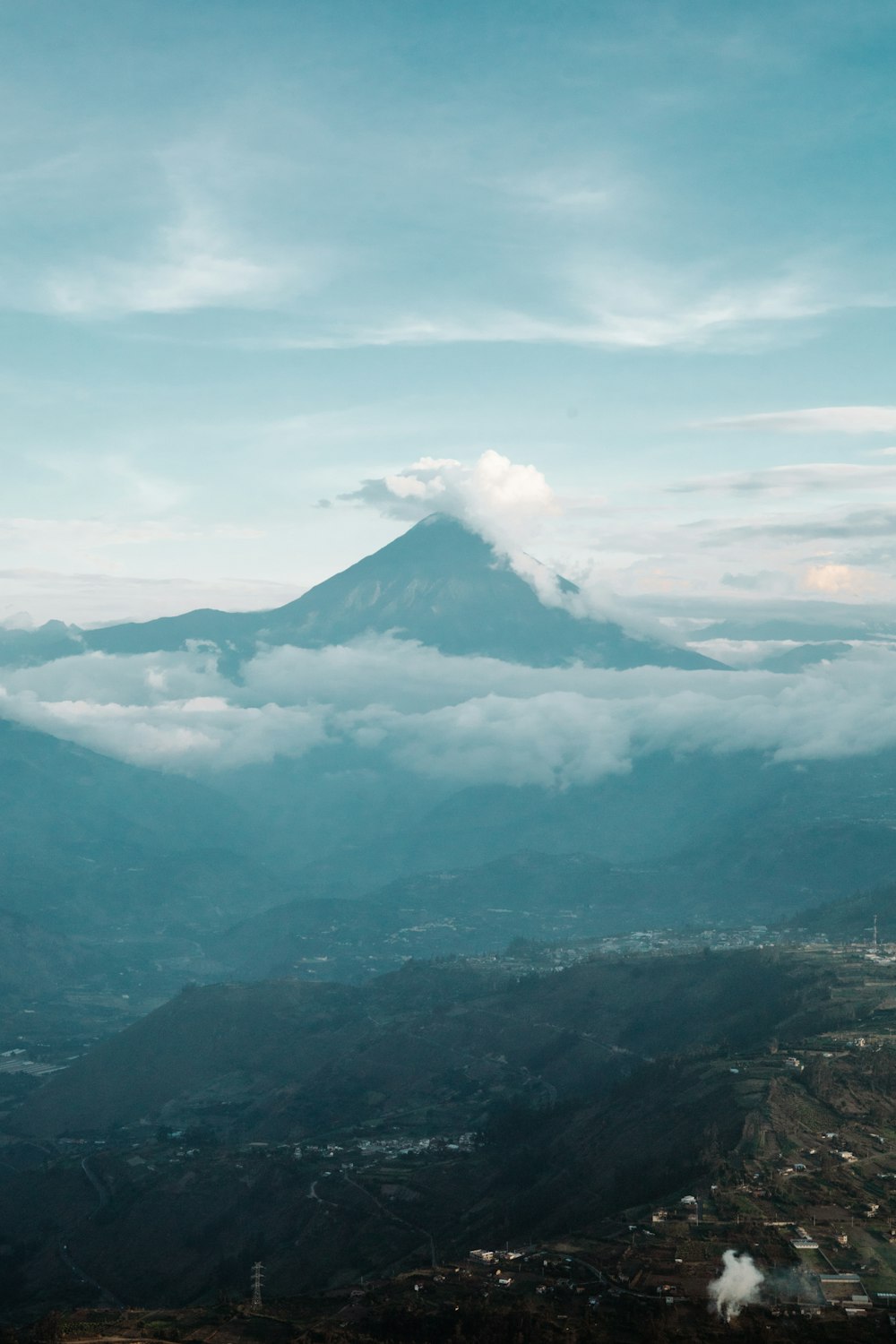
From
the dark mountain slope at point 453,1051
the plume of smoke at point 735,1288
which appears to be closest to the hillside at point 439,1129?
the dark mountain slope at point 453,1051

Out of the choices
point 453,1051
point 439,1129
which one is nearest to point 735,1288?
point 439,1129

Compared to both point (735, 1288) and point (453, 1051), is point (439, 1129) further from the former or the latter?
point (735, 1288)

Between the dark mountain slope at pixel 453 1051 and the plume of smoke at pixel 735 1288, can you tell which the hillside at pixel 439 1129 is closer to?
the dark mountain slope at pixel 453 1051

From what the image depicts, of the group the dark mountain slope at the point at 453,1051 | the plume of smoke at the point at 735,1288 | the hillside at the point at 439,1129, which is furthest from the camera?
the dark mountain slope at the point at 453,1051

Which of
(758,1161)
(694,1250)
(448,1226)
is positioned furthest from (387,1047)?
(694,1250)

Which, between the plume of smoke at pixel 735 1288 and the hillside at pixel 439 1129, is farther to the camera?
the hillside at pixel 439 1129

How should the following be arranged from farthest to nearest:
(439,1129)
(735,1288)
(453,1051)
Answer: (453,1051), (439,1129), (735,1288)

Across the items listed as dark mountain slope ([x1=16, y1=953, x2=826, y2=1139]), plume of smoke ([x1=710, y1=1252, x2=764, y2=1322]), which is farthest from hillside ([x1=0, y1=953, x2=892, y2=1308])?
plume of smoke ([x1=710, y1=1252, x2=764, y2=1322])

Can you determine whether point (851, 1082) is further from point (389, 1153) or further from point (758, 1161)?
point (389, 1153)
